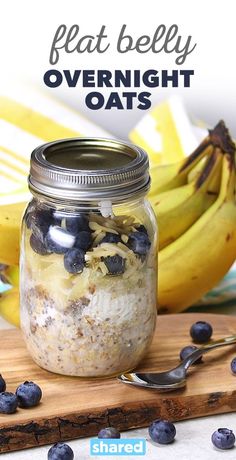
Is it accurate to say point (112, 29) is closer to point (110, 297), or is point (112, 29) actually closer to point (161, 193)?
point (161, 193)

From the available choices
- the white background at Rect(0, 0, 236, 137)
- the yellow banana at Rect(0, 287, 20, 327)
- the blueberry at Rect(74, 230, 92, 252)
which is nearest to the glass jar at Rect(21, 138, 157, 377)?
the blueberry at Rect(74, 230, 92, 252)

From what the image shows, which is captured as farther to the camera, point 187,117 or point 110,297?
point 187,117

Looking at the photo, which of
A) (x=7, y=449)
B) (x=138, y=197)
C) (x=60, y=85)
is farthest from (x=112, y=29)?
(x=7, y=449)

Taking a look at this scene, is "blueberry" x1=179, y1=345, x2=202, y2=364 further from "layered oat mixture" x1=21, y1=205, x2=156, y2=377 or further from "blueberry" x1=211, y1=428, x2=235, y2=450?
"blueberry" x1=211, y1=428, x2=235, y2=450

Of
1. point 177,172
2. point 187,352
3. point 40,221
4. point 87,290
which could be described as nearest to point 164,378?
point 187,352

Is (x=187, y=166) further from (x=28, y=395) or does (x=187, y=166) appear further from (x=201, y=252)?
(x=28, y=395)

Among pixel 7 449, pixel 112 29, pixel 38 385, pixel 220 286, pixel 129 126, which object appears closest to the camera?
pixel 7 449

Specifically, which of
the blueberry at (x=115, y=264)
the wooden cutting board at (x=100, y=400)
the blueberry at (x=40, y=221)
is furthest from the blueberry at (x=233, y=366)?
the blueberry at (x=40, y=221)
